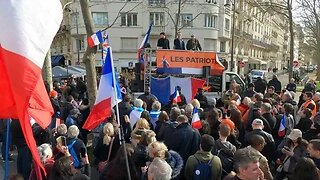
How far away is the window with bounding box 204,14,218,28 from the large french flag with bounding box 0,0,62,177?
4499 cm

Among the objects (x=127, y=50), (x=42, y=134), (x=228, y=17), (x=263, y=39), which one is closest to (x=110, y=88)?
(x=42, y=134)

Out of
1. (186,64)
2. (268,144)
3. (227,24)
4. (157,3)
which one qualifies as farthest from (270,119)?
(227,24)

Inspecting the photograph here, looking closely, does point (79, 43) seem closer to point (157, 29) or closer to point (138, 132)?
point (157, 29)

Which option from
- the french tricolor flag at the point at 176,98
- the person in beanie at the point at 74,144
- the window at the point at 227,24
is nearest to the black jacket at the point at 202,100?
the french tricolor flag at the point at 176,98

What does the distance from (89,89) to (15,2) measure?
7821 millimetres

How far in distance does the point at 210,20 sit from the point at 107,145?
43624mm

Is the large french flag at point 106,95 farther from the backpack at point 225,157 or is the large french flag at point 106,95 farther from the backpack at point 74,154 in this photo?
the backpack at point 225,157

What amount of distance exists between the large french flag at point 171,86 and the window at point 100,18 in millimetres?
33616

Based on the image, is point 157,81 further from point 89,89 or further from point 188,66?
point 89,89

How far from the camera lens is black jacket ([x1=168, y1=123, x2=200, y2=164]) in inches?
249

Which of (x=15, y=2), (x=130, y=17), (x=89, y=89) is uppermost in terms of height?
(x=130, y=17)

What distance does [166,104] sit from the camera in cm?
1336

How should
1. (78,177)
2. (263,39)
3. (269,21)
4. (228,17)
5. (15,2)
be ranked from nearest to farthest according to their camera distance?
(15,2), (78,177), (228,17), (263,39), (269,21)

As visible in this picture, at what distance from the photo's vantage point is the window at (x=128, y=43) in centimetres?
4575
